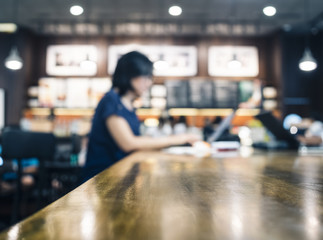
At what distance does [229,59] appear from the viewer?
19.8ft

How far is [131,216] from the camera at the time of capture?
0.30m

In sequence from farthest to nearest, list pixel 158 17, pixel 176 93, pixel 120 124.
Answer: pixel 176 93 < pixel 158 17 < pixel 120 124

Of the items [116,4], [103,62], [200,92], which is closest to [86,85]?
[103,62]

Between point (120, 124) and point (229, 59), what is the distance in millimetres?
5034

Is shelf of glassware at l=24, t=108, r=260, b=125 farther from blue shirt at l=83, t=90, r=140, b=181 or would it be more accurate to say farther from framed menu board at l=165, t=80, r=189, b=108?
blue shirt at l=83, t=90, r=140, b=181

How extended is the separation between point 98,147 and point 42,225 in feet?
4.13

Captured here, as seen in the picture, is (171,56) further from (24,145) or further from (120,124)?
(24,145)

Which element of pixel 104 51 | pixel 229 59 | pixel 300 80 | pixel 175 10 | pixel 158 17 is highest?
pixel 158 17

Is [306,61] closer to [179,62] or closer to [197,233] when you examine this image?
[179,62]

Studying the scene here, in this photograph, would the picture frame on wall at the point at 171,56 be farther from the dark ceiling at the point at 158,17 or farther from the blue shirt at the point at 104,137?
the blue shirt at the point at 104,137

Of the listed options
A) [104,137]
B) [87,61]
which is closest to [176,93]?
[87,61]

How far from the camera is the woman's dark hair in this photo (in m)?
1.65

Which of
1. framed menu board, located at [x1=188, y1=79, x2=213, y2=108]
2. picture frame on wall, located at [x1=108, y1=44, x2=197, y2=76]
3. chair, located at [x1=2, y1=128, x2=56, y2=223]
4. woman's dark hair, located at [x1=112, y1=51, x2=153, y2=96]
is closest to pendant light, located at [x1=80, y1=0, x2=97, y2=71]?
picture frame on wall, located at [x1=108, y1=44, x2=197, y2=76]

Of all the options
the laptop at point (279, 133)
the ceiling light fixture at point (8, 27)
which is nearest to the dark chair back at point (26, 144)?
the laptop at point (279, 133)
